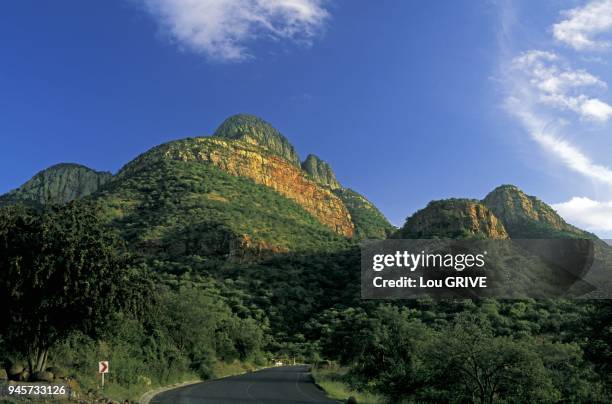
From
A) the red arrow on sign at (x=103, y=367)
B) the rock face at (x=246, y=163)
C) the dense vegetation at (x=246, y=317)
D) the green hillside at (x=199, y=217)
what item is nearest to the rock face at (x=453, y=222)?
the dense vegetation at (x=246, y=317)

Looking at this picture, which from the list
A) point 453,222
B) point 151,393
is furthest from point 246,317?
point 151,393

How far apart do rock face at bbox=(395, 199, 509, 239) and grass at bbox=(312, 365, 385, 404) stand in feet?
151

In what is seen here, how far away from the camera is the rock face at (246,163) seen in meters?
144

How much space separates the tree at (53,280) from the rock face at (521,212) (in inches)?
3966

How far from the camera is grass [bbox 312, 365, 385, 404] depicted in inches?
1092

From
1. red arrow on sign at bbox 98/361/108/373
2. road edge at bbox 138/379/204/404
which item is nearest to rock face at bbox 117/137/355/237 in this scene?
road edge at bbox 138/379/204/404

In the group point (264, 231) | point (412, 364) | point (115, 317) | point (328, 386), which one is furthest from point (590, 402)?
point (264, 231)

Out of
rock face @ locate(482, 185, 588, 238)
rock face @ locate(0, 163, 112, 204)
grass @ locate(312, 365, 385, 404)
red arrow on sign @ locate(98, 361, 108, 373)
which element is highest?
rock face @ locate(0, 163, 112, 204)

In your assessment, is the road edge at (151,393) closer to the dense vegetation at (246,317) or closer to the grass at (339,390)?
the dense vegetation at (246,317)

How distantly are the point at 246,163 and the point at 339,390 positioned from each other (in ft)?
428

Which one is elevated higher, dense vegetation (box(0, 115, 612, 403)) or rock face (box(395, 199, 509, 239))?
rock face (box(395, 199, 509, 239))

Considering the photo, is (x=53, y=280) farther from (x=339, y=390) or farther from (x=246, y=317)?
(x=246, y=317)

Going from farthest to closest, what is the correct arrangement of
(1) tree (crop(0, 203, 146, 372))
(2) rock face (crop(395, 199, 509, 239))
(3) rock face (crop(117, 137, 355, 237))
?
(3) rock face (crop(117, 137, 355, 237)) → (2) rock face (crop(395, 199, 509, 239)) → (1) tree (crop(0, 203, 146, 372))

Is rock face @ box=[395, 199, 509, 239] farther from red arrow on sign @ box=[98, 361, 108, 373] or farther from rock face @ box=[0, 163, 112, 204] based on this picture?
rock face @ box=[0, 163, 112, 204]
